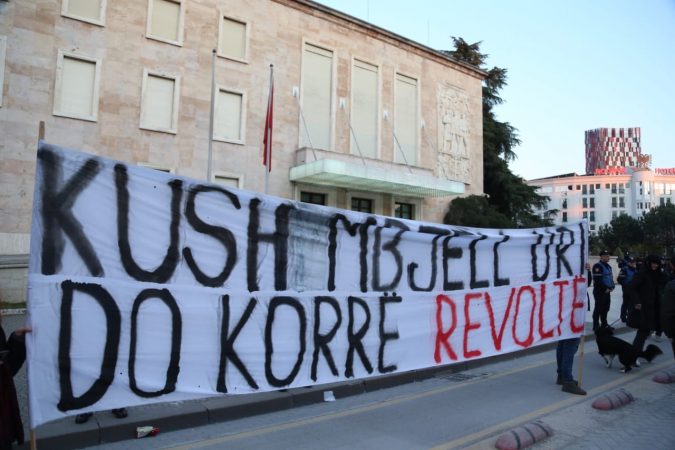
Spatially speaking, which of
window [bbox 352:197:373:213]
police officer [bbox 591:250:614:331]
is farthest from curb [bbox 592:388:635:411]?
window [bbox 352:197:373:213]

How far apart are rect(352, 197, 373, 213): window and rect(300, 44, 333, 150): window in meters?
3.00

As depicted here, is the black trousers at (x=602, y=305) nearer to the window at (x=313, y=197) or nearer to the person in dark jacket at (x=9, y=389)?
the person in dark jacket at (x=9, y=389)

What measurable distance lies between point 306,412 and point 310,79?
19251mm

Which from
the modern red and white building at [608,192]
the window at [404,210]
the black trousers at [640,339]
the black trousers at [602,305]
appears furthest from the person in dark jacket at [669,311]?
the modern red and white building at [608,192]

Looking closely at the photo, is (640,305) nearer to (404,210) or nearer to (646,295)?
(646,295)

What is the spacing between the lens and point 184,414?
5.26m

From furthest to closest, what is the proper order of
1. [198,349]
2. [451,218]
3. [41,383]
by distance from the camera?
[451,218] < [198,349] < [41,383]

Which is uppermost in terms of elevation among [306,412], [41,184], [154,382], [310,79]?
[310,79]

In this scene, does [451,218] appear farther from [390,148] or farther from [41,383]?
[41,383]

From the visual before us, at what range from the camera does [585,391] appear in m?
6.79

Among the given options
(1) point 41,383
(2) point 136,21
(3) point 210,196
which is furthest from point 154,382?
(2) point 136,21

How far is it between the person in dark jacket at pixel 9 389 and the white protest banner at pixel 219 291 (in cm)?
72

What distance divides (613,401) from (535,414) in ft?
3.55

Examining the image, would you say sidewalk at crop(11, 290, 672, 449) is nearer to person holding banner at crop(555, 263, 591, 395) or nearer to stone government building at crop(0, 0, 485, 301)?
person holding banner at crop(555, 263, 591, 395)
